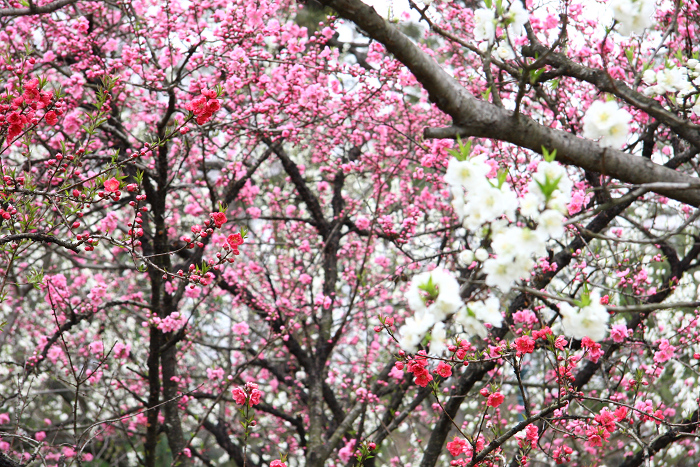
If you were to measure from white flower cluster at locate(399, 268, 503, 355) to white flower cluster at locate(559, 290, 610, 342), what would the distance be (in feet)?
0.70

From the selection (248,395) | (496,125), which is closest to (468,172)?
(496,125)

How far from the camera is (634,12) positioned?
195 centimetres

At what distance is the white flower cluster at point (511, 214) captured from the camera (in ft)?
4.92

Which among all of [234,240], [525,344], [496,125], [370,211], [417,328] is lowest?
[417,328]

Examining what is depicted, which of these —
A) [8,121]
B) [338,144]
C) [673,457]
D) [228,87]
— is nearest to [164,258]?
[228,87]

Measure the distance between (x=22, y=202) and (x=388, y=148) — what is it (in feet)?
13.6

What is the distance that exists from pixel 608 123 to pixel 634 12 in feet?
1.78

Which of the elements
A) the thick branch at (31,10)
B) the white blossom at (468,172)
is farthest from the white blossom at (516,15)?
the thick branch at (31,10)

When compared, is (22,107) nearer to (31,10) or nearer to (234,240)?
(31,10)

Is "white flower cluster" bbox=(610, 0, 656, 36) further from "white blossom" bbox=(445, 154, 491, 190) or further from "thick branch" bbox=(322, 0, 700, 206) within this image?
"white blossom" bbox=(445, 154, 491, 190)

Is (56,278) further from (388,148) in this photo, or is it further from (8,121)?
(388,148)

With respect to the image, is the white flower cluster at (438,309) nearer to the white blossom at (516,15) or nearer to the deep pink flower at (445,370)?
the deep pink flower at (445,370)

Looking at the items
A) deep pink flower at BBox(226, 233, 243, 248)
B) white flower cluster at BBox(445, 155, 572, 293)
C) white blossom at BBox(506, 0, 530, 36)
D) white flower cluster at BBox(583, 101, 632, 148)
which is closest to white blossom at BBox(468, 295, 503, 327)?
white flower cluster at BBox(445, 155, 572, 293)

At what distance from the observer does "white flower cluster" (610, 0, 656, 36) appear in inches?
76.0
